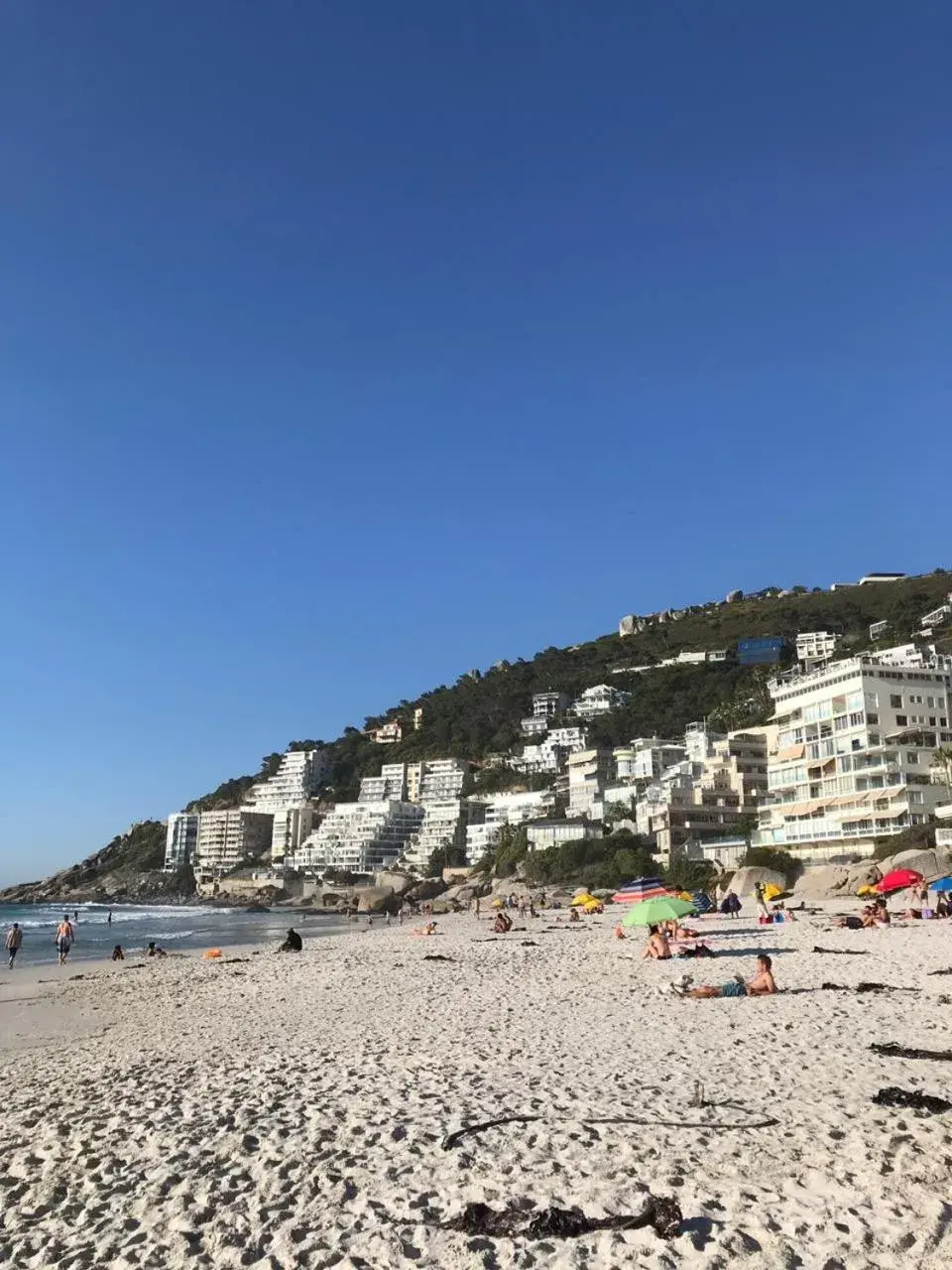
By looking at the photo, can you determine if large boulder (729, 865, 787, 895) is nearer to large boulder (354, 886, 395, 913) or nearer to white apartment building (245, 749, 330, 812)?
large boulder (354, 886, 395, 913)

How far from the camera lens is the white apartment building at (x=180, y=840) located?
6565 inches

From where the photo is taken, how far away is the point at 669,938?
2502cm

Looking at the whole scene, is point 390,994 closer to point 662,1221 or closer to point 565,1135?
point 565,1135

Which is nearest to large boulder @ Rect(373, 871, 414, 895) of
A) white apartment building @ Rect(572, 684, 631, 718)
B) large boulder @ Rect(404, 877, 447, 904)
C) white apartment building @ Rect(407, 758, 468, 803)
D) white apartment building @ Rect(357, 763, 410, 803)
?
large boulder @ Rect(404, 877, 447, 904)

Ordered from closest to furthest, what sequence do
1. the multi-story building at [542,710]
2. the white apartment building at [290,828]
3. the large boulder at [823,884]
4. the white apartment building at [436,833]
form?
the large boulder at [823,884] < the white apartment building at [436,833] < the white apartment building at [290,828] < the multi-story building at [542,710]

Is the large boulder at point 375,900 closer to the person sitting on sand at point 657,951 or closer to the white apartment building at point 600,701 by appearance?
the person sitting on sand at point 657,951

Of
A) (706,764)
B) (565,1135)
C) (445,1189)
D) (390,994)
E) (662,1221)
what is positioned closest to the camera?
(662,1221)

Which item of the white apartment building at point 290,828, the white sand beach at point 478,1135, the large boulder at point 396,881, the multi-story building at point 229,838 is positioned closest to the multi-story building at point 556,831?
the large boulder at point 396,881

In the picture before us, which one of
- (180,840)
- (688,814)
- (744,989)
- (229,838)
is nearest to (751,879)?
(688,814)

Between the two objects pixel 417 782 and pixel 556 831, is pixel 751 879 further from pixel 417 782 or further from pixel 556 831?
pixel 417 782

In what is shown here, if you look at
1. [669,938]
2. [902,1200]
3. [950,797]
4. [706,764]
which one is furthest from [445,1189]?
[706,764]

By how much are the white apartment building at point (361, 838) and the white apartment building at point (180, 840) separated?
112 ft

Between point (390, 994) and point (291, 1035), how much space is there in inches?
218

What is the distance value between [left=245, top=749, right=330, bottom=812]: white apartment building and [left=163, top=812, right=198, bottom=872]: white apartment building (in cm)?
1135
